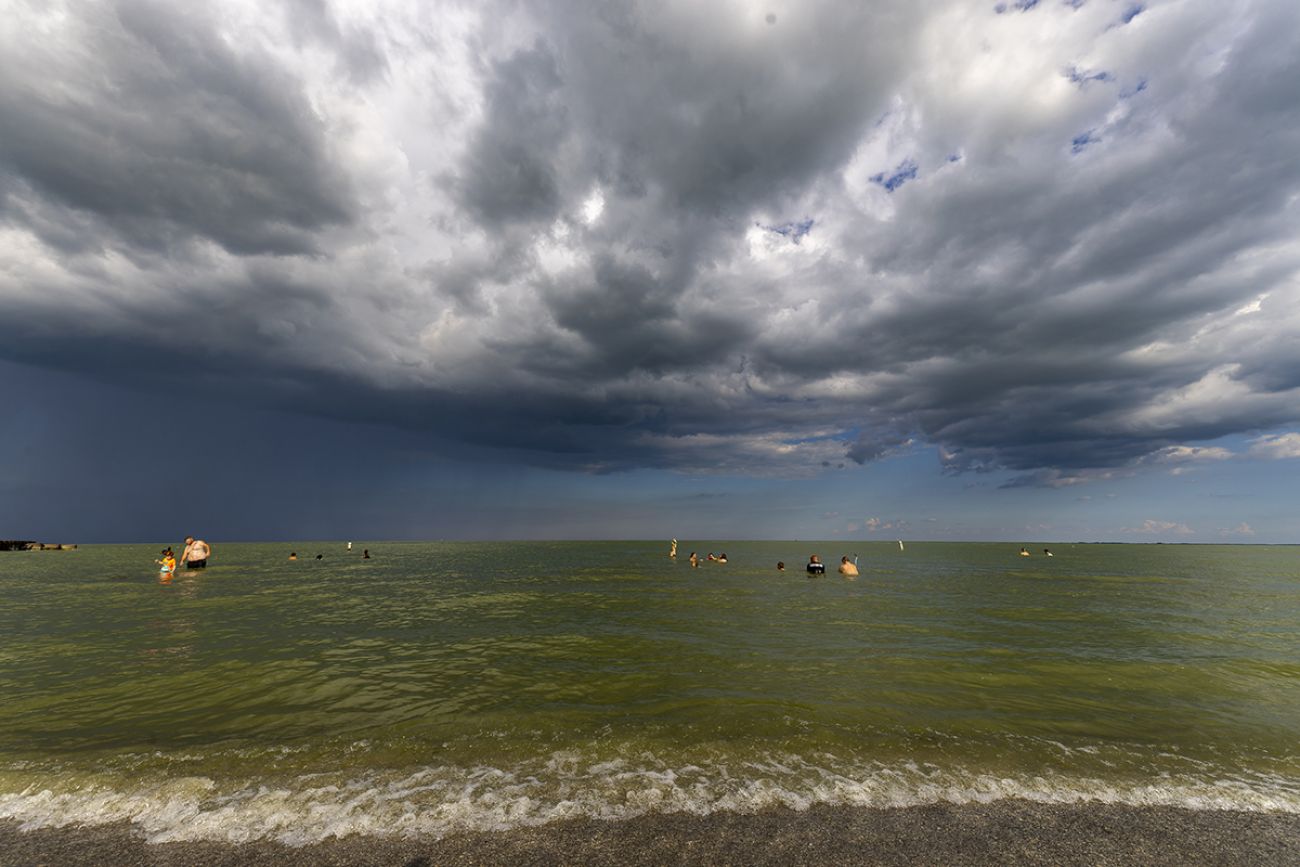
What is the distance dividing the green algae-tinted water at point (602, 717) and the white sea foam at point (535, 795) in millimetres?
48

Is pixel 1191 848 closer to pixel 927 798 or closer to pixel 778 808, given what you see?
pixel 927 798

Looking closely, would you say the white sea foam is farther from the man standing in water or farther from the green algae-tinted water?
the man standing in water

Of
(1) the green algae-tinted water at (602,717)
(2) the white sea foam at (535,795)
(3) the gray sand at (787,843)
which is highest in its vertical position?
(3) the gray sand at (787,843)

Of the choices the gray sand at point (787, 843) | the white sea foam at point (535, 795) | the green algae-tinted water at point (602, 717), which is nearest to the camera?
the gray sand at point (787, 843)

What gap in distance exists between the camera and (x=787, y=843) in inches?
252

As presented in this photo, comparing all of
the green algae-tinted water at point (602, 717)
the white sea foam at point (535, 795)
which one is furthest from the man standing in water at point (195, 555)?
the white sea foam at point (535, 795)

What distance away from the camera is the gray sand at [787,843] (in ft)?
19.9

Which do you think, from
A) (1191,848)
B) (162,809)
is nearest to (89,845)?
(162,809)

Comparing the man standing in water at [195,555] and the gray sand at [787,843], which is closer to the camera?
the gray sand at [787,843]

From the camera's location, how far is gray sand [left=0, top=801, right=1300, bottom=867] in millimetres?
6070

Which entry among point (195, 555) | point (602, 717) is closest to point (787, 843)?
point (602, 717)

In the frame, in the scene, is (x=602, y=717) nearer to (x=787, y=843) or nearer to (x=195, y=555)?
(x=787, y=843)

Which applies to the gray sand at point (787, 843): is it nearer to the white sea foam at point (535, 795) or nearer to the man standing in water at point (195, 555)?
the white sea foam at point (535, 795)

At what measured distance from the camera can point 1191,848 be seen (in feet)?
21.2
